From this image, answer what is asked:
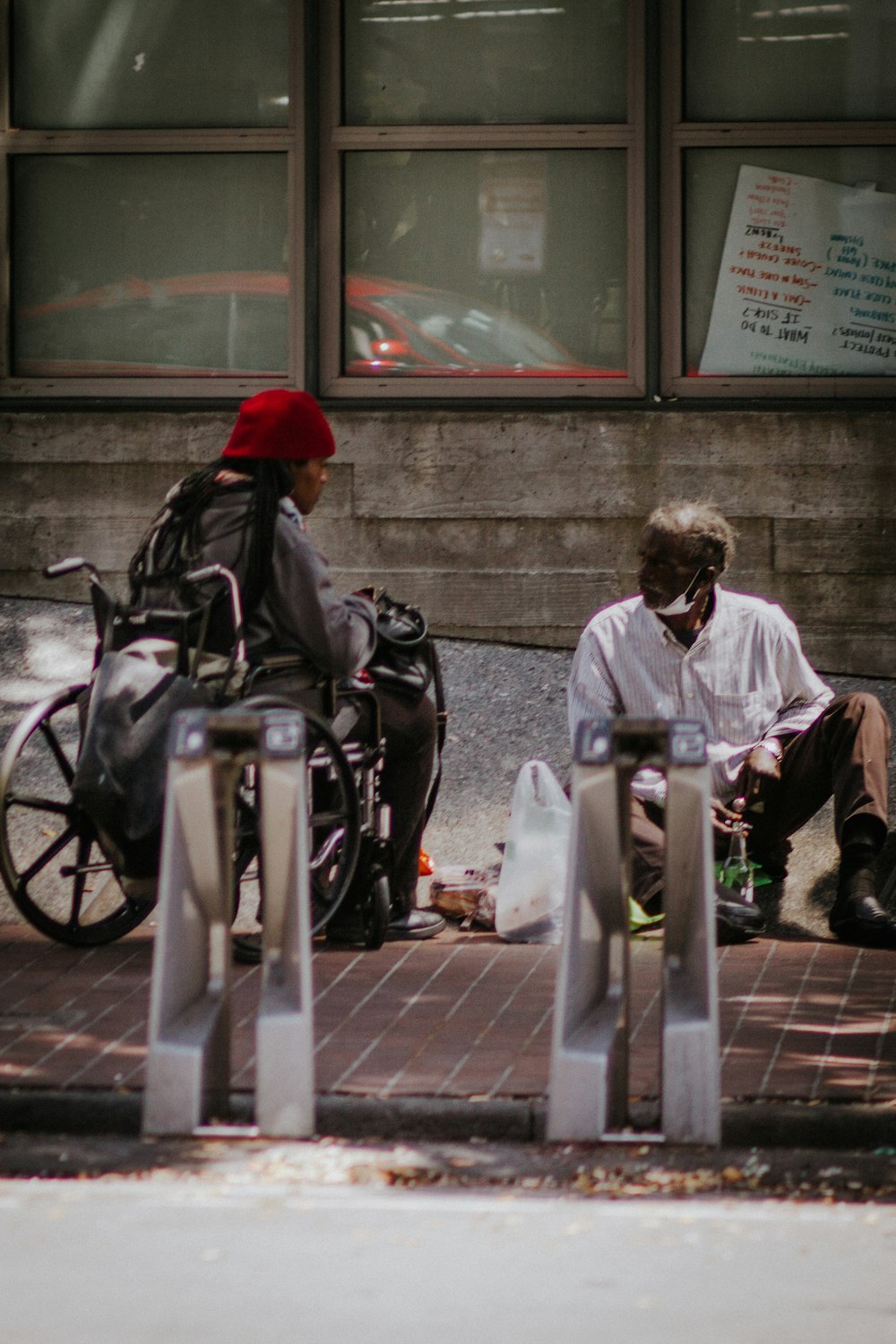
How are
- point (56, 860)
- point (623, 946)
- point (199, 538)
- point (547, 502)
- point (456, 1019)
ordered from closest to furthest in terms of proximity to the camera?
point (623, 946) < point (456, 1019) < point (199, 538) < point (56, 860) < point (547, 502)

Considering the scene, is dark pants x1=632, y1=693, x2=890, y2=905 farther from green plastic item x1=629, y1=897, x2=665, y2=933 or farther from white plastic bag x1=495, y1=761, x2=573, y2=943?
white plastic bag x1=495, y1=761, x2=573, y2=943

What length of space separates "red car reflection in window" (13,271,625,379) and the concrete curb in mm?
5436

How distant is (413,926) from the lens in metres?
6.90

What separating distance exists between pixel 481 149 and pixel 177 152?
1.48 meters

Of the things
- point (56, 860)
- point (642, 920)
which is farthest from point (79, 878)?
point (642, 920)

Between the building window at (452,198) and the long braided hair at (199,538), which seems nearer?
the long braided hair at (199,538)

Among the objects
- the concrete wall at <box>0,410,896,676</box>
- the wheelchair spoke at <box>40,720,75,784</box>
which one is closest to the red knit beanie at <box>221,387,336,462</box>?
the wheelchair spoke at <box>40,720,75,784</box>

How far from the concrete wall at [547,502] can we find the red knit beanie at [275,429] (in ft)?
9.66

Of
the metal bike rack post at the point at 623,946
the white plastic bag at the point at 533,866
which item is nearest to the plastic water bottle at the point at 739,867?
the white plastic bag at the point at 533,866

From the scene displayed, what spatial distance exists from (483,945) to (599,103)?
15.3ft

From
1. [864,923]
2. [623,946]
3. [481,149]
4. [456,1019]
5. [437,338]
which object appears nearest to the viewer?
[623,946]

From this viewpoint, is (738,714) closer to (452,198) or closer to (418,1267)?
(418,1267)

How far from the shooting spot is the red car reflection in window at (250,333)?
9828 millimetres

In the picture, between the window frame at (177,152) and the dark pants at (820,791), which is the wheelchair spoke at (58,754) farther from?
the window frame at (177,152)
